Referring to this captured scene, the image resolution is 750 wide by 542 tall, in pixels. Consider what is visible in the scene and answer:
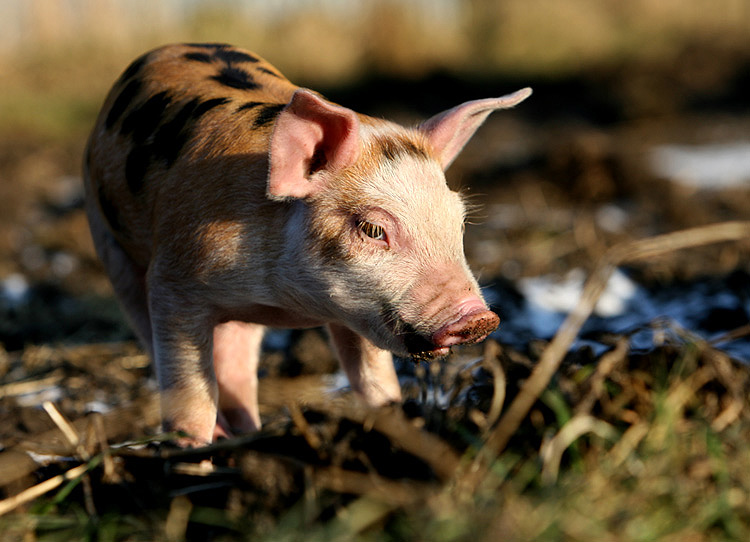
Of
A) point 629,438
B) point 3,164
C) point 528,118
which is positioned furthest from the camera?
point 528,118

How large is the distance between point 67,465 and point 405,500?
1357 mm

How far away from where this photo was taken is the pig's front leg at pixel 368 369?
3.64m

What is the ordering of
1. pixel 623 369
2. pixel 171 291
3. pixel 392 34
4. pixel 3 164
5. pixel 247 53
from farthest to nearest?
pixel 392 34
pixel 3 164
pixel 247 53
pixel 171 291
pixel 623 369

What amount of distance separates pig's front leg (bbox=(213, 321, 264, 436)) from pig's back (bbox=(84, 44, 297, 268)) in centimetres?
54

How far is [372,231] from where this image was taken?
123 inches

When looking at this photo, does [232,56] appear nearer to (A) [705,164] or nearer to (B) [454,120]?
(B) [454,120]

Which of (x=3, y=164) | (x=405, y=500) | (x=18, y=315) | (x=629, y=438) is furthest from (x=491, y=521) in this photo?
(x=3, y=164)

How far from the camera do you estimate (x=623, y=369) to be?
2961 millimetres

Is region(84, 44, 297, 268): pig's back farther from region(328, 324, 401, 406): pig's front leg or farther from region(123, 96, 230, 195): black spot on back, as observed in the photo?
region(328, 324, 401, 406): pig's front leg

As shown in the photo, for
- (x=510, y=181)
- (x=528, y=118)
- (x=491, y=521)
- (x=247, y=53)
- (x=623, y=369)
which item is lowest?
(x=528, y=118)

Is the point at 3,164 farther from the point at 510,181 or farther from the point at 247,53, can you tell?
the point at 247,53

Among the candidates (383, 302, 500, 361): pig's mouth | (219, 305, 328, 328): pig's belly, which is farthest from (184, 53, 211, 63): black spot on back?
(383, 302, 500, 361): pig's mouth

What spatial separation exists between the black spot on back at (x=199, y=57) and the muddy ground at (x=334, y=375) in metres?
1.67

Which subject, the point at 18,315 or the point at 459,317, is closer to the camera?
the point at 459,317
